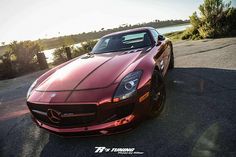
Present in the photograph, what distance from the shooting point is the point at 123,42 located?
14.3ft

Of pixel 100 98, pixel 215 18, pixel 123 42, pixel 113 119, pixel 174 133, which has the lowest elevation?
pixel 174 133

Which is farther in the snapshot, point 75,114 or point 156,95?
point 156,95

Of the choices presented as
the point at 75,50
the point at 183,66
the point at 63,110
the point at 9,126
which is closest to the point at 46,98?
the point at 63,110

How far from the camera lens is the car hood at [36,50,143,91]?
2.70 m

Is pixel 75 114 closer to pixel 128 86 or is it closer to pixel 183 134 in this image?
pixel 128 86

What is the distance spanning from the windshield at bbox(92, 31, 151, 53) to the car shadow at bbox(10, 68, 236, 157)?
1166mm

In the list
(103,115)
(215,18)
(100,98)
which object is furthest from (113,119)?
(215,18)

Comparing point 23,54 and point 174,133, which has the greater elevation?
point 23,54

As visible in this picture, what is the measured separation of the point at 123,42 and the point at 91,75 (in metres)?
1.65

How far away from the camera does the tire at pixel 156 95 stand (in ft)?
9.21

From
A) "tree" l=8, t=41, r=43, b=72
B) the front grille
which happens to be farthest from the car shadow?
"tree" l=8, t=41, r=43, b=72

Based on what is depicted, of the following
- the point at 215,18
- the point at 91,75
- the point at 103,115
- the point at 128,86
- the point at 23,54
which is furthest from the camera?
the point at 215,18

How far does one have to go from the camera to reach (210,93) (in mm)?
3691

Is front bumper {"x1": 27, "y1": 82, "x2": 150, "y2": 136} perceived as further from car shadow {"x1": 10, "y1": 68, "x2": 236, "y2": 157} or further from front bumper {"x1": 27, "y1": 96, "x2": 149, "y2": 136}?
car shadow {"x1": 10, "y1": 68, "x2": 236, "y2": 157}
